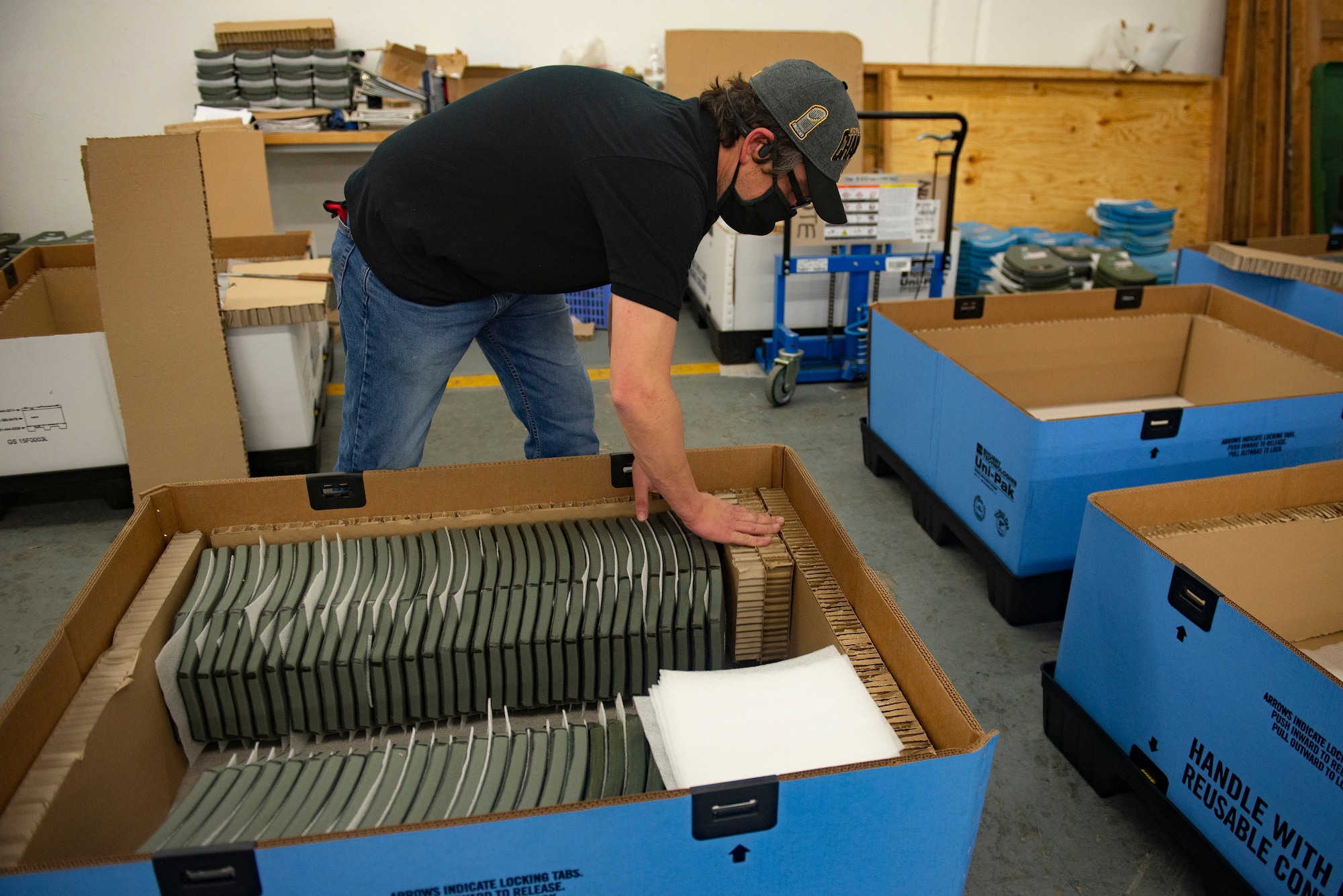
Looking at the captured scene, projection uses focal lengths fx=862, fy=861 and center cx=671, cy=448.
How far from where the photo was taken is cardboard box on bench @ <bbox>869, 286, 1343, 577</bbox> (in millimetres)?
2129

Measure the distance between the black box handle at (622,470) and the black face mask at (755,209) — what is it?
523mm

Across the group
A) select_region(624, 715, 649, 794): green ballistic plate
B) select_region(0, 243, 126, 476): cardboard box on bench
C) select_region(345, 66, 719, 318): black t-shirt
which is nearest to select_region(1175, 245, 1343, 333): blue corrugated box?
select_region(345, 66, 719, 318): black t-shirt

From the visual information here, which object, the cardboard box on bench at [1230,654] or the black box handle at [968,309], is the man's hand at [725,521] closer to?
the cardboard box on bench at [1230,654]

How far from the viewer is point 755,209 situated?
4.95ft

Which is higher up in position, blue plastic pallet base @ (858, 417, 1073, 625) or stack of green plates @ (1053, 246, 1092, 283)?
stack of green plates @ (1053, 246, 1092, 283)

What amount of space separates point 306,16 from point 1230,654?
587cm

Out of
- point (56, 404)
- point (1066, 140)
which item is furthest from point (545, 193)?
point (1066, 140)

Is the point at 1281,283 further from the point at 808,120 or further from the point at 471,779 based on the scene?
the point at 471,779

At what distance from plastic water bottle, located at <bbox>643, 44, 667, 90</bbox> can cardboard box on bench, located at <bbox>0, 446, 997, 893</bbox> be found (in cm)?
492

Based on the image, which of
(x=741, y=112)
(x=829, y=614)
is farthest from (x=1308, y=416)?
(x=741, y=112)

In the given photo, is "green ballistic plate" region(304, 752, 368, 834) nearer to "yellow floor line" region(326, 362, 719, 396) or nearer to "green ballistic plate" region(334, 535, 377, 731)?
"green ballistic plate" region(334, 535, 377, 731)

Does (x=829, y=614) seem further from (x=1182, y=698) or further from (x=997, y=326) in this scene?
(x=997, y=326)

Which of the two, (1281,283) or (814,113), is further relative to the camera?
(1281,283)

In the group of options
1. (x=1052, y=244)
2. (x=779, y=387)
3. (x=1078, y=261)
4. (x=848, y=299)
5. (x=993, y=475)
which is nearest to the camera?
(x=993, y=475)
